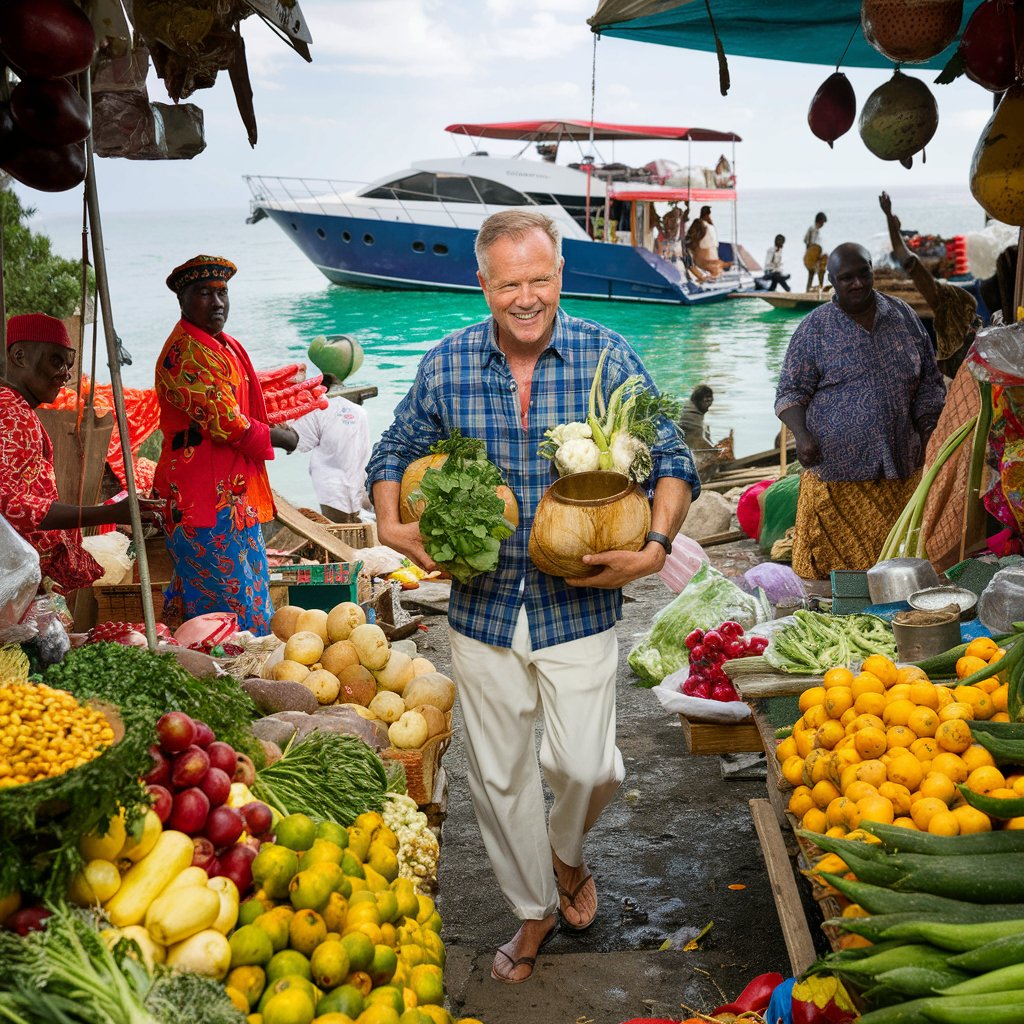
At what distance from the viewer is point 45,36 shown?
2.88 meters

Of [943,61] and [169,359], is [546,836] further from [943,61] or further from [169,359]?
[943,61]

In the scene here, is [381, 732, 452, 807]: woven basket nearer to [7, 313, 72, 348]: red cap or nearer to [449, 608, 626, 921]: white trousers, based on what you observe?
[449, 608, 626, 921]: white trousers

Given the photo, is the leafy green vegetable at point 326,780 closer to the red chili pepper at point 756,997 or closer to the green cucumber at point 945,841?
the red chili pepper at point 756,997

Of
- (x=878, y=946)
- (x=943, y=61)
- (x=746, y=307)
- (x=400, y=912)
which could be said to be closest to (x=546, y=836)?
(x=400, y=912)

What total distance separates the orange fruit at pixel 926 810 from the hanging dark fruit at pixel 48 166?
9.46ft

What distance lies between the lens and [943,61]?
676 cm

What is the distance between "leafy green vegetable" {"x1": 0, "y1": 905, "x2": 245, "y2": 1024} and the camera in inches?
65.8

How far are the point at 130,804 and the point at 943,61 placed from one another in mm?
6445

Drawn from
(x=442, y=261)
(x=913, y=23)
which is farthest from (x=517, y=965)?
(x=442, y=261)

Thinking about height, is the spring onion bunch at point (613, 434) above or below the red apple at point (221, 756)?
above

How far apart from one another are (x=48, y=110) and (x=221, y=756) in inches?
79.3

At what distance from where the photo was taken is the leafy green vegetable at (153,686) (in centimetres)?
240

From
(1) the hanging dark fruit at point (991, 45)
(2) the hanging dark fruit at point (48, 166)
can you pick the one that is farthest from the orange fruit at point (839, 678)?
(2) the hanging dark fruit at point (48, 166)

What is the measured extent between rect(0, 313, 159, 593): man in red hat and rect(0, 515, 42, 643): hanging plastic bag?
894 mm
